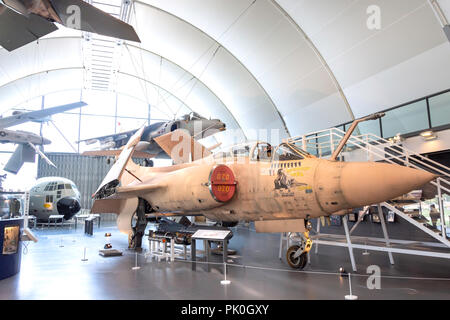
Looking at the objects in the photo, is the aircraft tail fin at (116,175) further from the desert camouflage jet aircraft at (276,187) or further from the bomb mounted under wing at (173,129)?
the bomb mounted under wing at (173,129)

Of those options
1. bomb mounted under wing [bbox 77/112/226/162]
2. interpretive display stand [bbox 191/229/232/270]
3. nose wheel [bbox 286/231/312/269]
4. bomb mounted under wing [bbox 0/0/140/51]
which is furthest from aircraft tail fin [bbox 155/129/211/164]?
nose wheel [bbox 286/231/312/269]

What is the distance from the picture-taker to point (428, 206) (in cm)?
1057

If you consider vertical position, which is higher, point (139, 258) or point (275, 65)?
point (275, 65)

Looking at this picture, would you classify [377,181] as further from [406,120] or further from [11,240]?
[406,120]

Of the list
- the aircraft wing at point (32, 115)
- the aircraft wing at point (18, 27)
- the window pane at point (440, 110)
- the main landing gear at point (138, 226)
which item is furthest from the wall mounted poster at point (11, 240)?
the window pane at point (440, 110)

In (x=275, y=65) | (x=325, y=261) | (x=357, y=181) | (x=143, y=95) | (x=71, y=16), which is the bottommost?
(x=325, y=261)

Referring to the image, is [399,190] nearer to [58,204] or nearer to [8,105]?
[58,204]

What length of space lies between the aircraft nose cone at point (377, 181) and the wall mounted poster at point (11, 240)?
6593 millimetres

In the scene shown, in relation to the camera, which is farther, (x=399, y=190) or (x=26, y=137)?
(x=26, y=137)

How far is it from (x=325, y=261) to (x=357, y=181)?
357cm

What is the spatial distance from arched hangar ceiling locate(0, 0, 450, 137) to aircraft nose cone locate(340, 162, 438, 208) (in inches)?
277
